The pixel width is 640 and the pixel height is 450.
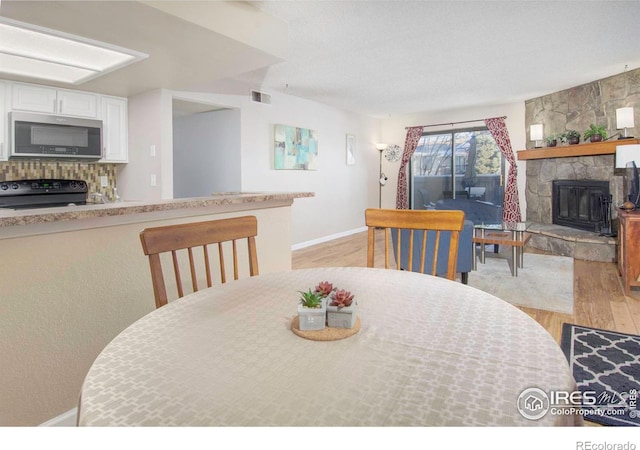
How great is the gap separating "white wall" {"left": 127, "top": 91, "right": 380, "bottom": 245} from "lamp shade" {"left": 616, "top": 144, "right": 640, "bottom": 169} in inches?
156

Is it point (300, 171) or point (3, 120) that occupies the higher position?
point (3, 120)

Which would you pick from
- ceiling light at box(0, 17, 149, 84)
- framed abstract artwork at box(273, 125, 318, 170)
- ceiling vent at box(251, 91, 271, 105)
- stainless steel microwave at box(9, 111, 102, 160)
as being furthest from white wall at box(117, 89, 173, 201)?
framed abstract artwork at box(273, 125, 318, 170)

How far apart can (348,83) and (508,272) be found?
309cm

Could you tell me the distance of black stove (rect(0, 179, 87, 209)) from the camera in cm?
320

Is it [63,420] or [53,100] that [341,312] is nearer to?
[63,420]

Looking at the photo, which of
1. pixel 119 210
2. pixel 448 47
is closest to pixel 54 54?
pixel 119 210

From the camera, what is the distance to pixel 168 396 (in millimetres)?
656

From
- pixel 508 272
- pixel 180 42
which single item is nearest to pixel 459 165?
pixel 508 272

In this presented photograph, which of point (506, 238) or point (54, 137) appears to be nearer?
point (54, 137)

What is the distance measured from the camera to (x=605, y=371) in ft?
6.95

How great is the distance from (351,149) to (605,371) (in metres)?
5.73

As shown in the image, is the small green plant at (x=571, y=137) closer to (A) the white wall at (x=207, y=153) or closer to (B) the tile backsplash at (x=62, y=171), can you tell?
(A) the white wall at (x=207, y=153)

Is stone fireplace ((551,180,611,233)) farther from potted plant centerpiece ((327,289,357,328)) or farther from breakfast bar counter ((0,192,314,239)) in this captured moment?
potted plant centerpiece ((327,289,357,328))
